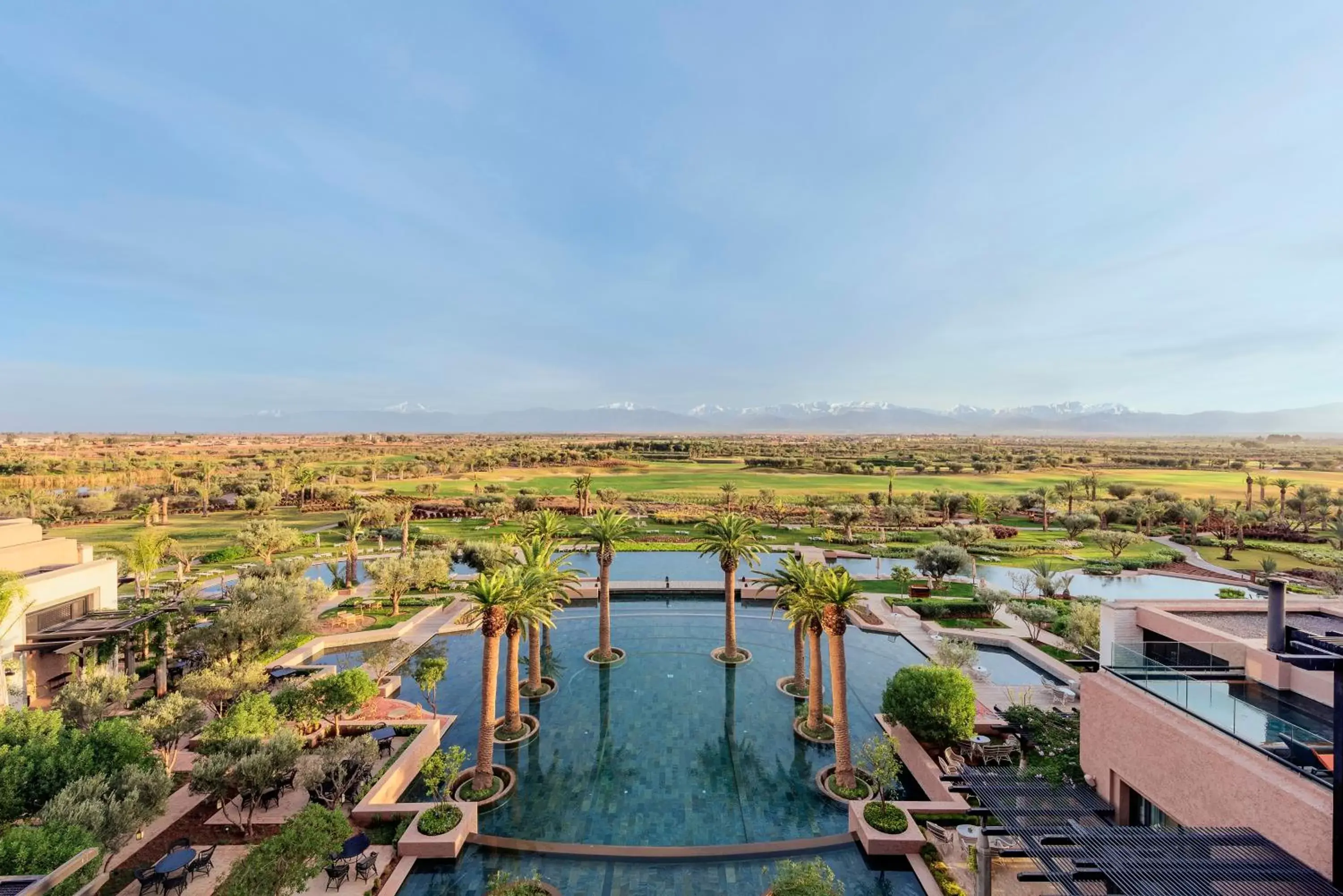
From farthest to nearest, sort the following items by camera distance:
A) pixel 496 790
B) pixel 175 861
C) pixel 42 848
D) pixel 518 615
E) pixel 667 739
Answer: pixel 667 739
pixel 518 615
pixel 496 790
pixel 175 861
pixel 42 848

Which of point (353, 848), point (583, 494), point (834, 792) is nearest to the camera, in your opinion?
point (353, 848)

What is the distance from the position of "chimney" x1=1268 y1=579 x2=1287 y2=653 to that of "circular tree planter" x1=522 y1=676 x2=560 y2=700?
22.4 m

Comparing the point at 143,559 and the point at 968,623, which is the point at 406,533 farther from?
the point at 968,623

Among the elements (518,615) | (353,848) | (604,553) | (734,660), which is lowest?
(734,660)

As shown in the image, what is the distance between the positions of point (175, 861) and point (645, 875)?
1095cm

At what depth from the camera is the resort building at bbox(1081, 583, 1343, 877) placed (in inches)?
381

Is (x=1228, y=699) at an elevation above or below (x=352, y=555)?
above

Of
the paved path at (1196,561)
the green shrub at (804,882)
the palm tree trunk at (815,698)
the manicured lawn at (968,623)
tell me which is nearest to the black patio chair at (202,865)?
the green shrub at (804,882)

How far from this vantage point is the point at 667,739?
67.7 feet

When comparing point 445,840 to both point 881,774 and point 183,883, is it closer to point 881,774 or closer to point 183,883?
point 183,883

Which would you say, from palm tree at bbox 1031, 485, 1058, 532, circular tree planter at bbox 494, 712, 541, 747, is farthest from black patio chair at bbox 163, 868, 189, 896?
palm tree at bbox 1031, 485, 1058, 532

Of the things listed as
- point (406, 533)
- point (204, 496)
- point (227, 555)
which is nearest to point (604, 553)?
point (406, 533)

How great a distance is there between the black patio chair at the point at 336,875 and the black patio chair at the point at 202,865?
2.88 meters

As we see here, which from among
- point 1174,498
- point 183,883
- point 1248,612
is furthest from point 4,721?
point 1174,498
